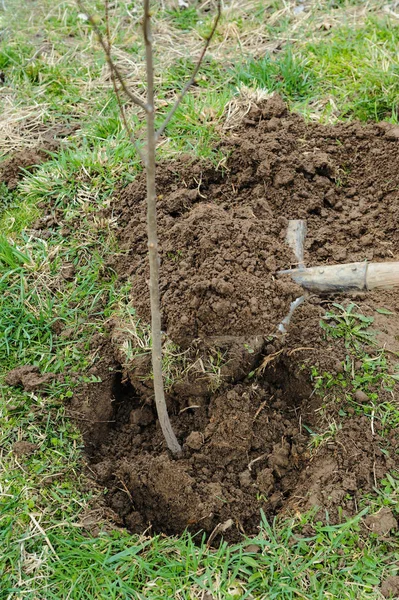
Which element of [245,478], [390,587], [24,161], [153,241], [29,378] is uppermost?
[153,241]

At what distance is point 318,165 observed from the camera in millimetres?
3422

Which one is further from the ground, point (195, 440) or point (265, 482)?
point (195, 440)

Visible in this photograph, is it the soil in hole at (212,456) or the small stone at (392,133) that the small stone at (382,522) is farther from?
the small stone at (392,133)

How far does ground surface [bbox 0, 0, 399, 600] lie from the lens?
251cm

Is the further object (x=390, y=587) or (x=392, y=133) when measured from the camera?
(x=392, y=133)

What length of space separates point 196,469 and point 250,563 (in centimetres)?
49

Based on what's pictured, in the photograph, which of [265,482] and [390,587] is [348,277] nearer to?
[265,482]

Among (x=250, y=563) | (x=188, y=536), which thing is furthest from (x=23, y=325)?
(x=250, y=563)

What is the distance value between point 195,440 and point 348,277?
96cm

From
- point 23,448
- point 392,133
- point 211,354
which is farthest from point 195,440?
point 392,133

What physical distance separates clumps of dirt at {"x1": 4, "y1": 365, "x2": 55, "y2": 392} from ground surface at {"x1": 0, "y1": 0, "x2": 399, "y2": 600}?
0.4 inches

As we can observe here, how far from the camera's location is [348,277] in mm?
2811

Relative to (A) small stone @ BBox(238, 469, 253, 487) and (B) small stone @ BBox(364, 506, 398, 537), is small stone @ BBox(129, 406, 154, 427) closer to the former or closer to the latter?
(A) small stone @ BBox(238, 469, 253, 487)

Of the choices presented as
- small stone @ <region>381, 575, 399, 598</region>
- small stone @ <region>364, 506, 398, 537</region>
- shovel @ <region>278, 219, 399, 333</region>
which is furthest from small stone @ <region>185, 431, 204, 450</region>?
small stone @ <region>381, 575, 399, 598</region>
